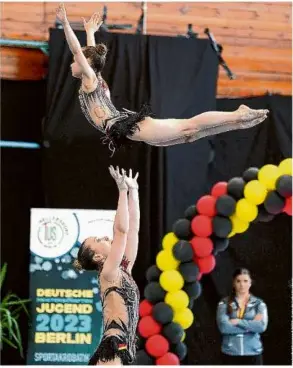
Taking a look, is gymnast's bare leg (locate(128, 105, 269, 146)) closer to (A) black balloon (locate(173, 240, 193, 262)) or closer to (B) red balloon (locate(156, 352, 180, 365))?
(A) black balloon (locate(173, 240, 193, 262))

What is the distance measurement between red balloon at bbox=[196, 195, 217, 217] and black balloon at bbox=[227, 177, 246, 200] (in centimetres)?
15

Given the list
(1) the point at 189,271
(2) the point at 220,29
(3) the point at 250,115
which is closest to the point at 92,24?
(3) the point at 250,115

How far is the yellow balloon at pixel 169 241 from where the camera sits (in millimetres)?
6223

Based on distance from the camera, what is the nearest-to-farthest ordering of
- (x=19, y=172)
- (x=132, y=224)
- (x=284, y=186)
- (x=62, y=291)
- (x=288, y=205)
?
1. (x=132, y=224)
2. (x=284, y=186)
3. (x=288, y=205)
4. (x=62, y=291)
5. (x=19, y=172)

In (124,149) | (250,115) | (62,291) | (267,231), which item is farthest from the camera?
(267,231)

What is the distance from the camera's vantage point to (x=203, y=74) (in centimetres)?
682

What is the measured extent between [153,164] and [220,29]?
1591 millimetres

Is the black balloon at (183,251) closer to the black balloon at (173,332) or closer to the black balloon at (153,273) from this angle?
the black balloon at (153,273)

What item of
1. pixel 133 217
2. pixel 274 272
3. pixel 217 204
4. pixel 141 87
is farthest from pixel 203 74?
pixel 133 217

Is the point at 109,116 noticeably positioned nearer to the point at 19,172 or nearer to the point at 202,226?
the point at 202,226

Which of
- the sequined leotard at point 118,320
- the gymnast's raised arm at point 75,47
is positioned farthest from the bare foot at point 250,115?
the sequined leotard at point 118,320

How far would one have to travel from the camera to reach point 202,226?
20.0 feet

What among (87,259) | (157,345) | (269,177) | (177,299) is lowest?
(157,345)

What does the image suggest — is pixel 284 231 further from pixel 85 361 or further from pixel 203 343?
pixel 85 361
